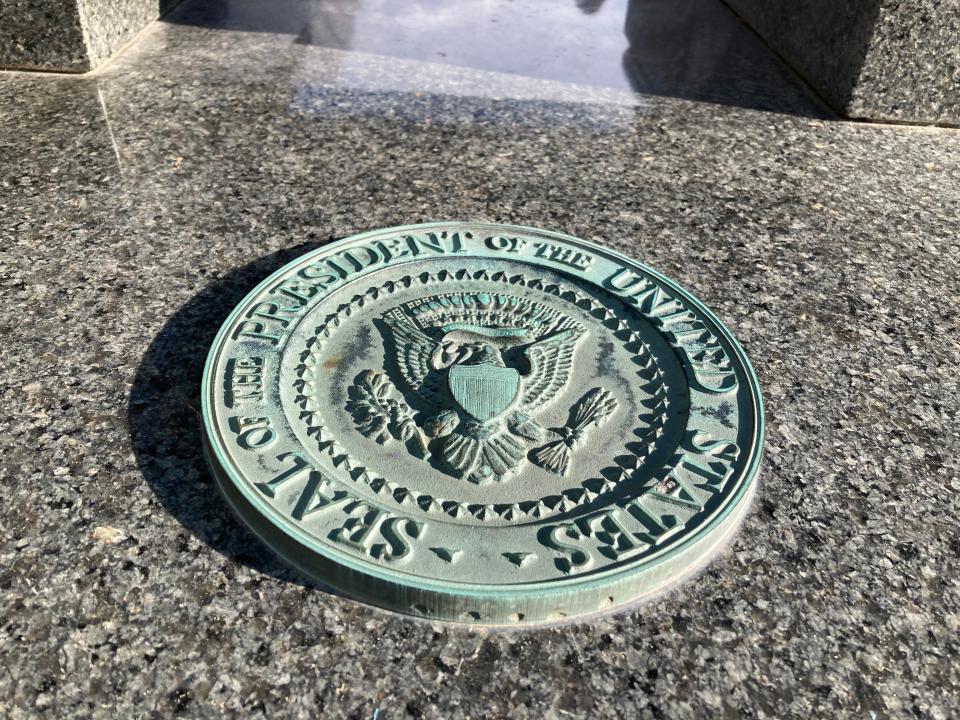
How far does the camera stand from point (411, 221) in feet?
11.0

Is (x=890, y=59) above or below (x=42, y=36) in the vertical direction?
above

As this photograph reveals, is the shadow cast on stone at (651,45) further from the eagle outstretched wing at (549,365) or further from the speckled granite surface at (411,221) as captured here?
the eagle outstretched wing at (549,365)

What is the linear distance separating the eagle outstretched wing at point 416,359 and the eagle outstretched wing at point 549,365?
0.26 metres

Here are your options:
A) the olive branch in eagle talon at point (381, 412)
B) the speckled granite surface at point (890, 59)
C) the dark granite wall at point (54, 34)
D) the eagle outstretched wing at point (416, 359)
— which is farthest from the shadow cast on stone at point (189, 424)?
the speckled granite surface at point (890, 59)

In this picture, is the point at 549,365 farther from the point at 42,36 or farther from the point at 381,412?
the point at 42,36

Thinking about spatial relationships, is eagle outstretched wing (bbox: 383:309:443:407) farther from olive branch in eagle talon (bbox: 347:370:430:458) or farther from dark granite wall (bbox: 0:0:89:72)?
dark granite wall (bbox: 0:0:89:72)

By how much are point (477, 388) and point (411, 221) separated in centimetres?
120

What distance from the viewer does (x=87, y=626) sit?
1.92m

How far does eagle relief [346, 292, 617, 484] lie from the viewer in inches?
88.5

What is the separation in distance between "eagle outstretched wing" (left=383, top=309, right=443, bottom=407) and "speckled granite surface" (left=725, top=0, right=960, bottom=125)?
298cm

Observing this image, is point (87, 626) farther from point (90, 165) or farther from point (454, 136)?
point (454, 136)

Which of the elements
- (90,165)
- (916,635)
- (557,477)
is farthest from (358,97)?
(916,635)

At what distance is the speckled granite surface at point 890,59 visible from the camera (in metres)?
4.09

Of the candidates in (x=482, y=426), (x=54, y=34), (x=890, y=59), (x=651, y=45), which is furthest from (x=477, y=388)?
(x=651, y=45)
